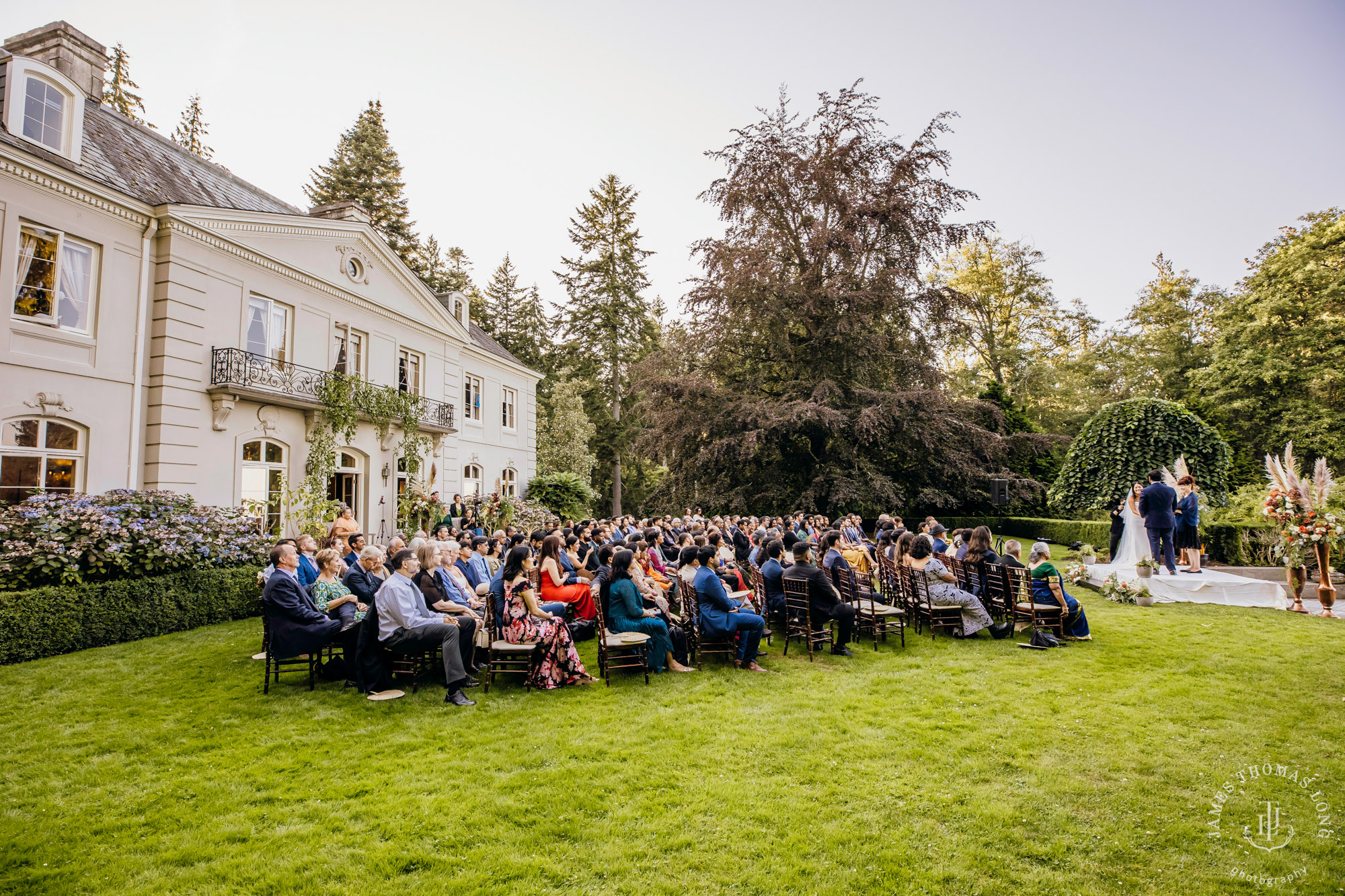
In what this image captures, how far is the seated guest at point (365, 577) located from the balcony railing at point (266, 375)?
26.5 feet

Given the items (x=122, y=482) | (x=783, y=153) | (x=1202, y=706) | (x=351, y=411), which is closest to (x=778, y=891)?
(x=1202, y=706)

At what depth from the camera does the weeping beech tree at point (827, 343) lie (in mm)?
20812

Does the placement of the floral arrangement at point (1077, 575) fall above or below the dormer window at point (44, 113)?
below

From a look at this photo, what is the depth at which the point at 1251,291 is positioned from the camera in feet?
79.2

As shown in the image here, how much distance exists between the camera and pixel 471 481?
21641 mm

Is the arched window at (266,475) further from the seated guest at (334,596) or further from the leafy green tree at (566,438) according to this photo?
the leafy green tree at (566,438)

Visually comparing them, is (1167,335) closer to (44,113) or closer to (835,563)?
(835,563)

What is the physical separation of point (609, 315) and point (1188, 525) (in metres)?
28.8

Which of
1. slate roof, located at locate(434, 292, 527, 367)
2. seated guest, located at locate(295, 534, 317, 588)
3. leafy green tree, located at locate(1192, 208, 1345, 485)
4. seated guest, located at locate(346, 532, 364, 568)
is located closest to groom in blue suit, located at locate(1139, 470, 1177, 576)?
seated guest, located at locate(346, 532, 364, 568)

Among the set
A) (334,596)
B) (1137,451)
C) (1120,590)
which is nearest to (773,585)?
(334,596)

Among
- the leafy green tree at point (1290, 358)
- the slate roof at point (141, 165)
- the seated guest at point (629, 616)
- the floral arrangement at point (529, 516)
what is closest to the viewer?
the seated guest at point (629, 616)

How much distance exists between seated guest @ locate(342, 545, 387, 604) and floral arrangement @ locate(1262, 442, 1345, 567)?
12492 millimetres

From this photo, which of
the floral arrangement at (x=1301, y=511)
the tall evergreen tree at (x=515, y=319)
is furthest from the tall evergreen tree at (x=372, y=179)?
the floral arrangement at (x=1301, y=511)

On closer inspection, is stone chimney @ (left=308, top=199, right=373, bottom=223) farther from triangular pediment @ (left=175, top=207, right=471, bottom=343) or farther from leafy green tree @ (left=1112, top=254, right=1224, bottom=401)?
leafy green tree @ (left=1112, top=254, right=1224, bottom=401)
